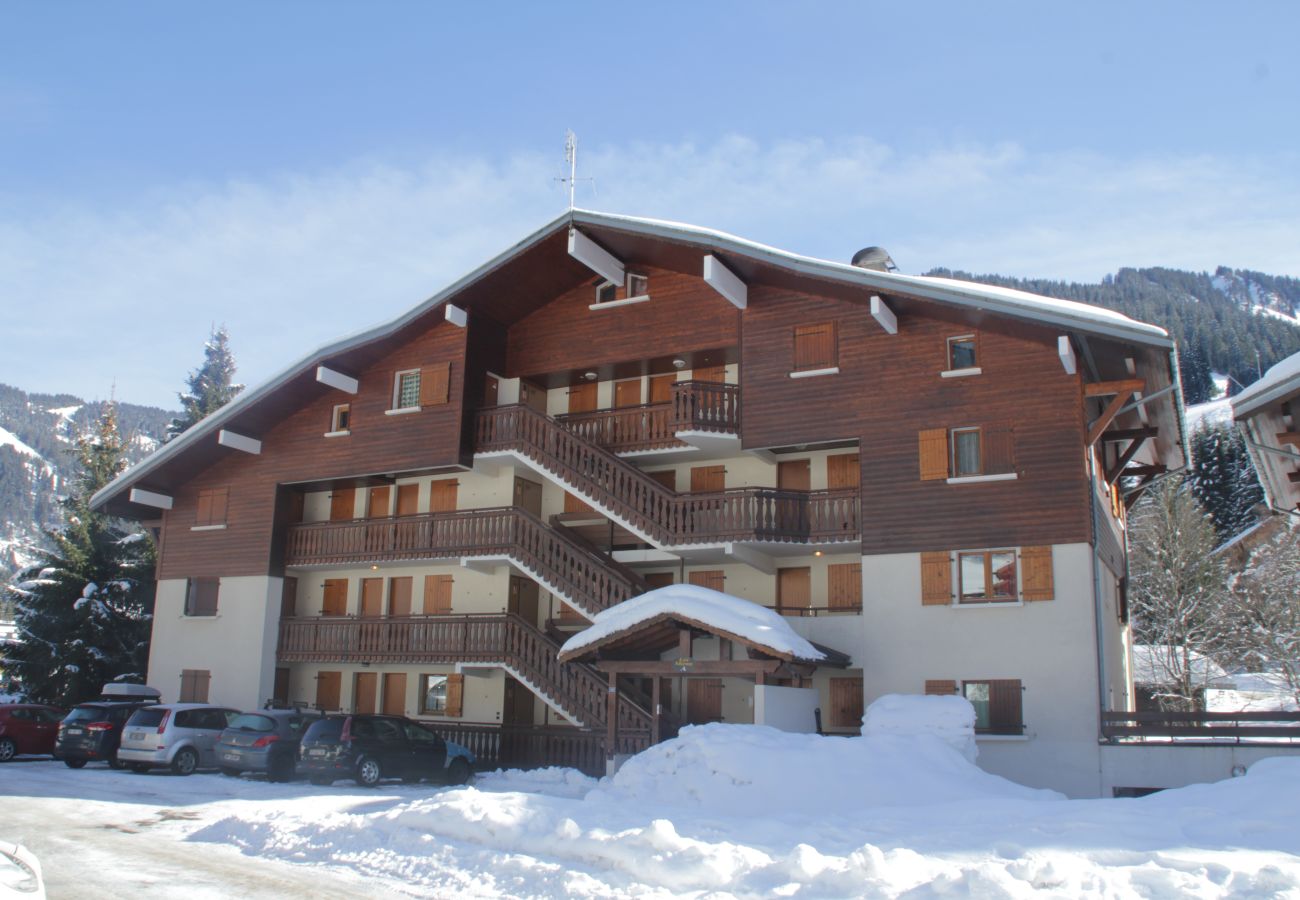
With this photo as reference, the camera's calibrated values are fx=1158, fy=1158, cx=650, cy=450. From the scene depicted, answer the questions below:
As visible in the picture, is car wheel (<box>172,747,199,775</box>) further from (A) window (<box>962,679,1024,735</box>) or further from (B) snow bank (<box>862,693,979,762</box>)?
(A) window (<box>962,679,1024,735</box>)

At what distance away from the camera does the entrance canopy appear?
21.6 meters

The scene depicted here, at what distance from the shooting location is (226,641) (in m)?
32.2

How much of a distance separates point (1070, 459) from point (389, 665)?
1843cm

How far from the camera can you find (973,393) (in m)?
23.8

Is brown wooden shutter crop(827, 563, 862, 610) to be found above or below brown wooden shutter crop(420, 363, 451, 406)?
below

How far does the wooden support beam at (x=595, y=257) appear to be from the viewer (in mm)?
27016

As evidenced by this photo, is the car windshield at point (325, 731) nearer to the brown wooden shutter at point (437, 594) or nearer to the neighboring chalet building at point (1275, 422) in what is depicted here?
the brown wooden shutter at point (437, 594)

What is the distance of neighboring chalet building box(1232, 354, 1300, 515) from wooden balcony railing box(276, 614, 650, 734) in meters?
12.4

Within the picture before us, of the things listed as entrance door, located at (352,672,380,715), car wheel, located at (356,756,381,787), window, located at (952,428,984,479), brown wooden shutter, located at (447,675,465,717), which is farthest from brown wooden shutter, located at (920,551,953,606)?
entrance door, located at (352,672,380,715)

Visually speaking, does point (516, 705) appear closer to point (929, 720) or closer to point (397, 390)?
point (397, 390)

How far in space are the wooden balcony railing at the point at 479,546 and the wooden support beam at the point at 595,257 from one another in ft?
20.0

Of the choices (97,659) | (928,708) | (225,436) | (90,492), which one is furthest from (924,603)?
(90,492)

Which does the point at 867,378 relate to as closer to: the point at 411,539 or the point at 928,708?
the point at 928,708

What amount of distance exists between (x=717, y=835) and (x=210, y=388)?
42741 millimetres
